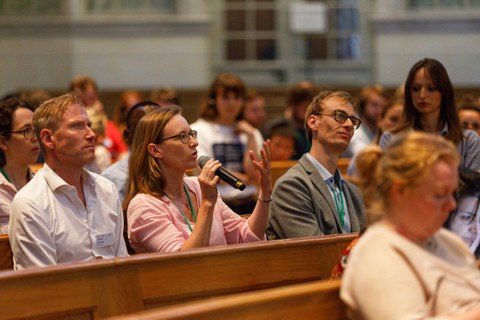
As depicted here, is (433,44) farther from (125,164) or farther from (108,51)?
(125,164)

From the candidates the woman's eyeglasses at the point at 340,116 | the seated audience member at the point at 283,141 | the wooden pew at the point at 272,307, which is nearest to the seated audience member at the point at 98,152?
the seated audience member at the point at 283,141

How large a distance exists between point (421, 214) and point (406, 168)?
12 cm

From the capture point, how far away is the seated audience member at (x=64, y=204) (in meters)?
3.65

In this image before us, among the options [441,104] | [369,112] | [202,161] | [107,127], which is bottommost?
[107,127]

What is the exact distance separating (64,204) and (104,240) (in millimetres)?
215

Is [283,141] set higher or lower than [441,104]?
lower

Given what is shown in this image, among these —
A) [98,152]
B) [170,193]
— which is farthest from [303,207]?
[98,152]

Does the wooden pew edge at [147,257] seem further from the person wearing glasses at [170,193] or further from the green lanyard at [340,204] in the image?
the green lanyard at [340,204]

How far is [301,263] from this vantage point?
3.57m

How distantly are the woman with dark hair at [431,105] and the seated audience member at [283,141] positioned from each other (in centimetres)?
267

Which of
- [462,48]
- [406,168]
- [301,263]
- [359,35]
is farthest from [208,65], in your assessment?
[406,168]

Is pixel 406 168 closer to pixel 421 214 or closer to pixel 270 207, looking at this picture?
pixel 421 214

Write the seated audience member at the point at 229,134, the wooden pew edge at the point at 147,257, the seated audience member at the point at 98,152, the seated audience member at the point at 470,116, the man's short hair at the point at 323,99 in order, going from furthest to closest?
the seated audience member at the point at 229,134 → the seated audience member at the point at 470,116 → the seated audience member at the point at 98,152 → the man's short hair at the point at 323,99 → the wooden pew edge at the point at 147,257

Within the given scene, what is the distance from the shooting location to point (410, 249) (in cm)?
246
